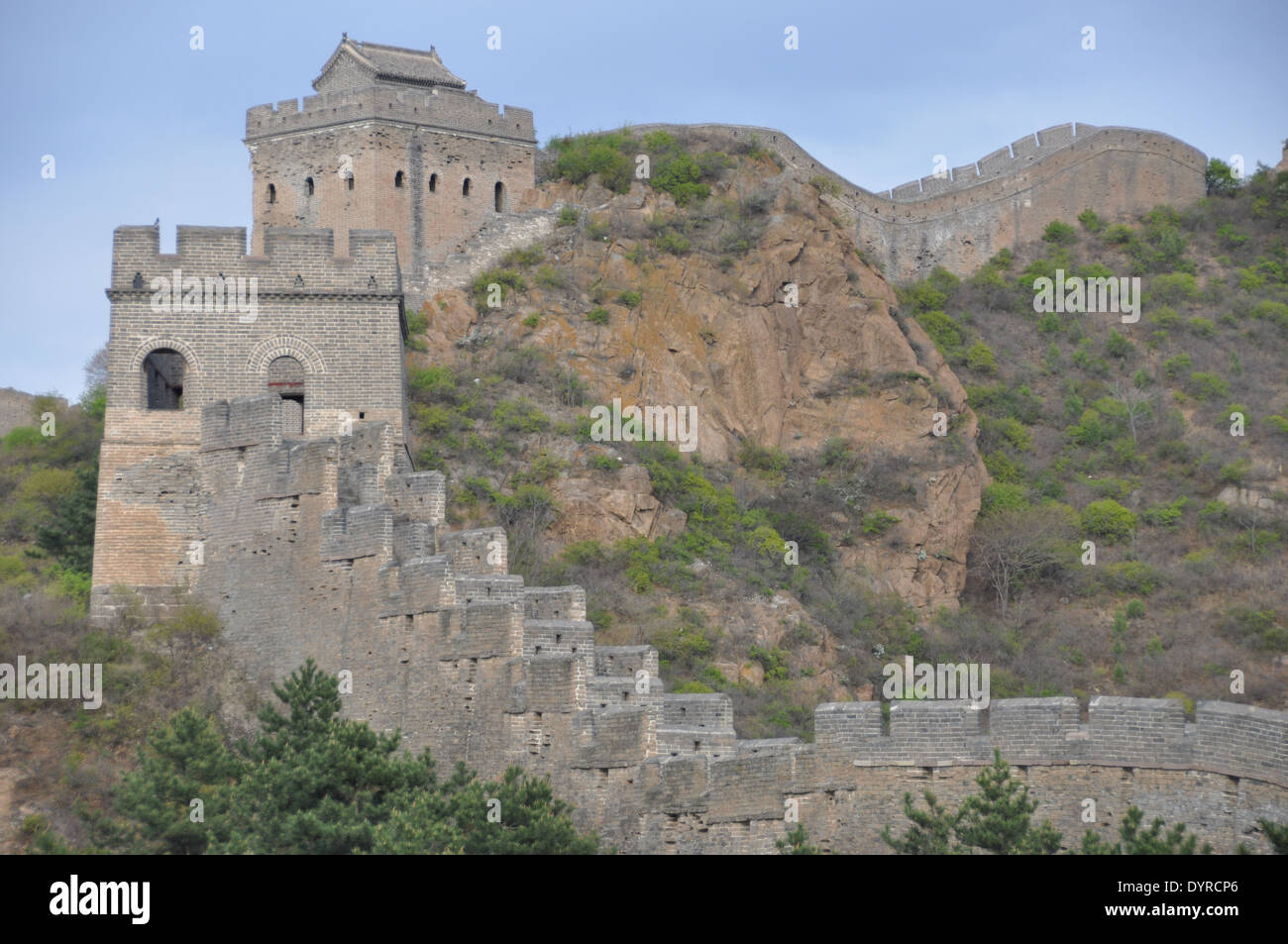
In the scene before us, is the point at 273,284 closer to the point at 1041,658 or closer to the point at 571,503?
the point at 571,503

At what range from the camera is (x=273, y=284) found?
31.1 m

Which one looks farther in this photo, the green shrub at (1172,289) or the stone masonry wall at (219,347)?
the green shrub at (1172,289)

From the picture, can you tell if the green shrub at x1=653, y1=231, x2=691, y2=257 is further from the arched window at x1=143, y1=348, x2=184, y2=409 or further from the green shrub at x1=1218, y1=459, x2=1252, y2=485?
the arched window at x1=143, y1=348, x2=184, y2=409

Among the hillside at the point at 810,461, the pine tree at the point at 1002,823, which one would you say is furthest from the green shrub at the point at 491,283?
the pine tree at the point at 1002,823

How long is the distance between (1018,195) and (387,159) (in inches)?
936

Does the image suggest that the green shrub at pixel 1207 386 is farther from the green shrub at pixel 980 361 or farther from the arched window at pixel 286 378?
Result: the arched window at pixel 286 378

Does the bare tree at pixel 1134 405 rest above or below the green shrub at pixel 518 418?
above

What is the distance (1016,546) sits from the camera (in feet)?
151

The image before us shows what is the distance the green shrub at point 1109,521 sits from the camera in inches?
1884

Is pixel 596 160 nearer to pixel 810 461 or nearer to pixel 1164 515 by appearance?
pixel 810 461

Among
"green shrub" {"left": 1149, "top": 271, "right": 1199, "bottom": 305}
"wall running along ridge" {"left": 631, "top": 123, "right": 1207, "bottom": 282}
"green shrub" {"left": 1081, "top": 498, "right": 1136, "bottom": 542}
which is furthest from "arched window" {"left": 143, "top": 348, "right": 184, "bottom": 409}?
"green shrub" {"left": 1149, "top": 271, "right": 1199, "bottom": 305}

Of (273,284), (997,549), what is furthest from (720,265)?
(273,284)

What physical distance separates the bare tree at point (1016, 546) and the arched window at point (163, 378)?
810 inches
